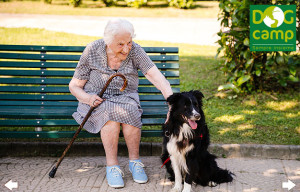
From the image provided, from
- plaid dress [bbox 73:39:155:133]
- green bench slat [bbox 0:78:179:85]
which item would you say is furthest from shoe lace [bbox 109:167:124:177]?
green bench slat [bbox 0:78:179:85]

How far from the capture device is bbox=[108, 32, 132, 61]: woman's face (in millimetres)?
3799

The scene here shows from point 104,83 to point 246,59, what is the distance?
3.06 metres

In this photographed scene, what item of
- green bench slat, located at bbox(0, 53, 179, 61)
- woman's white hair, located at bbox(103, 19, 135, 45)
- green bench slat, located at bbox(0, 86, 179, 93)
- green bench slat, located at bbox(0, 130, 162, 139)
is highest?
woman's white hair, located at bbox(103, 19, 135, 45)

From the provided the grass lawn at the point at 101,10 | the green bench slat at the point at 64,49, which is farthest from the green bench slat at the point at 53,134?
the grass lawn at the point at 101,10

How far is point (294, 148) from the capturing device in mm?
4484

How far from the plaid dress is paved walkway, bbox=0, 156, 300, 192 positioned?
21.5 inches

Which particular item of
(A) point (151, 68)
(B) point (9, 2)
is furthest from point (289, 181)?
(B) point (9, 2)

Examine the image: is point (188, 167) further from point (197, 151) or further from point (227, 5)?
point (227, 5)

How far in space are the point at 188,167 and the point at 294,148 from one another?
1528 millimetres

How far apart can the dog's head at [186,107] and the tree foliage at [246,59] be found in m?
2.81

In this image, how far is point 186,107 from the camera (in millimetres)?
3529

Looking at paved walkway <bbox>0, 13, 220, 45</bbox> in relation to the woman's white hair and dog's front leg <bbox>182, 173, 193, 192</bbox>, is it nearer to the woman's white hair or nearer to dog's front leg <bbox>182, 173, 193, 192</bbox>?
the woman's white hair

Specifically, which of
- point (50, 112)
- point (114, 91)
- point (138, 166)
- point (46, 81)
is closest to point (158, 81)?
point (114, 91)

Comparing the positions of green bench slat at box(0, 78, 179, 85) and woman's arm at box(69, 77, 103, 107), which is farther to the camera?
green bench slat at box(0, 78, 179, 85)
